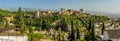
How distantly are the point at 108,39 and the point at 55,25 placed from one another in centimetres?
7235

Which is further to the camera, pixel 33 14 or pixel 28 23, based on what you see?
pixel 33 14

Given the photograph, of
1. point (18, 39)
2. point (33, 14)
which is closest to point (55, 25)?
point (33, 14)

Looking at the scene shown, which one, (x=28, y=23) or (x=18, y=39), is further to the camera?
(x=28, y=23)

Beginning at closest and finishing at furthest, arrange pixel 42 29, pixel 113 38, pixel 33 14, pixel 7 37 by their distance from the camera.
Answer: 1. pixel 7 37
2. pixel 113 38
3. pixel 42 29
4. pixel 33 14

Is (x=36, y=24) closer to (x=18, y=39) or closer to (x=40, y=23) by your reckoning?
(x=40, y=23)

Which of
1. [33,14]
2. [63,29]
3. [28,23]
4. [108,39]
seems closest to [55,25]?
[63,29]

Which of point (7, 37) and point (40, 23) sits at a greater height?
point (7, 37)

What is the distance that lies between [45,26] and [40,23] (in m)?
1.89

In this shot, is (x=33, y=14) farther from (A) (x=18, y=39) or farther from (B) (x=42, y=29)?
(A) (x=18, y=39)

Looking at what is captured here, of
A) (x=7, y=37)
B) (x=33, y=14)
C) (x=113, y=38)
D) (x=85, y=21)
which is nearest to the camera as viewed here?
(x=7, y=37)

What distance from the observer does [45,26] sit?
106 m

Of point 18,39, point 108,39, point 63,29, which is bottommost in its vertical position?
point 63,29

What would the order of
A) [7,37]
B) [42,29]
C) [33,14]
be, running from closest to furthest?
[7,37] < [42,29] < [33,14]

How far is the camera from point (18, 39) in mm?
23500
